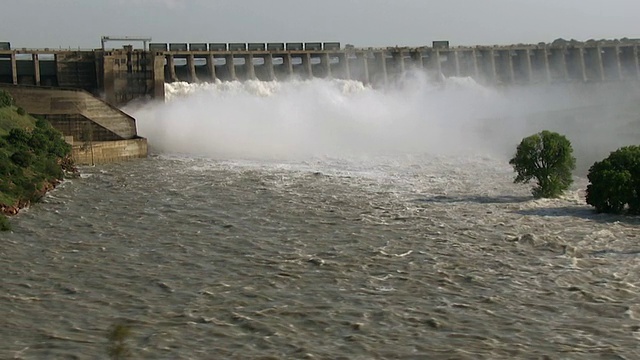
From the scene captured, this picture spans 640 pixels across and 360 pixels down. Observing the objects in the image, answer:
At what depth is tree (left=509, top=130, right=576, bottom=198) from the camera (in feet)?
97.0

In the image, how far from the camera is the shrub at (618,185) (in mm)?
26016

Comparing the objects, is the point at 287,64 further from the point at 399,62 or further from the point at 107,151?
the point at 107,151

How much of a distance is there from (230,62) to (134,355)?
4472cm

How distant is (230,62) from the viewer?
57812 millimetres

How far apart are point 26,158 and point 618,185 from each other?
2064 cm

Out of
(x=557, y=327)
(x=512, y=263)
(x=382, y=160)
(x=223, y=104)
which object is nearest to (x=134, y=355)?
(x=557, y=327)

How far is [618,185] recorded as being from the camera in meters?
26.1

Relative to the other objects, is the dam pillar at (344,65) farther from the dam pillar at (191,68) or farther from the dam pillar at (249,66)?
the dam pillar at (191,68)

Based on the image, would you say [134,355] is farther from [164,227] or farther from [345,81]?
[345,81]

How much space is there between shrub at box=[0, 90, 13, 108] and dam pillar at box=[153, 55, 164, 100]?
10.5 meters

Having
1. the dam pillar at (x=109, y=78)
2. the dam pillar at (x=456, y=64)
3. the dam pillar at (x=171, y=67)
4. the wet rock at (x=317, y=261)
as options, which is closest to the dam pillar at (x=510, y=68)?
the dam pillar at (x=456, y=64)

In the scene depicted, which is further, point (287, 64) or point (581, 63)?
point (581, 63)

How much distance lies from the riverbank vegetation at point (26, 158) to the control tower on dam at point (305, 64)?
34.5 feet

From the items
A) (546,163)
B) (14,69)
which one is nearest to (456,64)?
(14,69)
